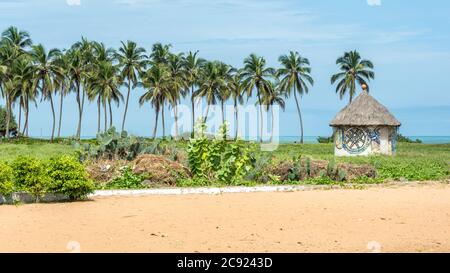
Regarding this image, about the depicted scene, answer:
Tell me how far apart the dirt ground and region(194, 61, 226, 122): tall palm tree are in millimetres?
51709

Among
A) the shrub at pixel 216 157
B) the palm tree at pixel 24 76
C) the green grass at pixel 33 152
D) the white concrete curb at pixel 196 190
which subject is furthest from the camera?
the palm tree at pixel 24 76

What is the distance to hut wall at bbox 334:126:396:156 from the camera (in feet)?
113

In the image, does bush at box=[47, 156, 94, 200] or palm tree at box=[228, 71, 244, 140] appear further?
palm tree at box=[228, 71, 244, 140]

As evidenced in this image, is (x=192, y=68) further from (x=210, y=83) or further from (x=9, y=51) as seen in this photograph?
(x=9, y=51)

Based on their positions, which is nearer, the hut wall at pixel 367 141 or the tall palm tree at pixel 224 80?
the hut wall at pixel 367 141

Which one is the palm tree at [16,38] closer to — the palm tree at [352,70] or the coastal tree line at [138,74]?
the coastal tree line at [138,74]

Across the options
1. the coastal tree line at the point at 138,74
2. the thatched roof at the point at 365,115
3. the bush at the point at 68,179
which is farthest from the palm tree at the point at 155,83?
the bush at the point at 68,179

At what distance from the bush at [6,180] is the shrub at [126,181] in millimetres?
3232

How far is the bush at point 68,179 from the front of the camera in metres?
15.3

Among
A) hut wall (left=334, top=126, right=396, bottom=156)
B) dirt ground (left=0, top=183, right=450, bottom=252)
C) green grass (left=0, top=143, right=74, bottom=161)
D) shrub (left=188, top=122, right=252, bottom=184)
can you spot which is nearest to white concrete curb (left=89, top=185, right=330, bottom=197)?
dirt ground (left=0, top=183, right=450, bottom=252)

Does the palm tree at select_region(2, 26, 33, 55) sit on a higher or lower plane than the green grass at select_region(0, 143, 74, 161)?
higher

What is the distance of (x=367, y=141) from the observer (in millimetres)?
34594

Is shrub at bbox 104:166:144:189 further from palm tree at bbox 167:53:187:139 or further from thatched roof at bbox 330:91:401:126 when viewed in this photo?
palm tree at bbox 167:53:187:139
